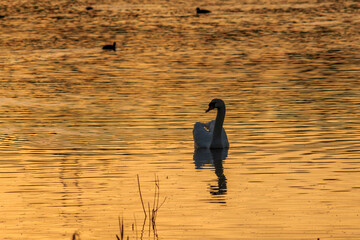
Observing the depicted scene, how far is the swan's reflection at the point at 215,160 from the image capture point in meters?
17.8

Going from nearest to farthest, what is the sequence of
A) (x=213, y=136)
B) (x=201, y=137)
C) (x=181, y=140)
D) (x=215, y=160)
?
1. (x=215, y=160)
2. (x=213, y=136)
3. (x=201, y=137)
4. (x=181, y=140)

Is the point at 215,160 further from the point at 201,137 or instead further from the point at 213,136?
the point at 201,137

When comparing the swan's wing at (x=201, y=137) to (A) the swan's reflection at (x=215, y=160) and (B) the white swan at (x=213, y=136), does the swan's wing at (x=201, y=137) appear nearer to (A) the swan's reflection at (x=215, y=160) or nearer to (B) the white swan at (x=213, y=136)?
(B) the white swan at (x=213, y=136)

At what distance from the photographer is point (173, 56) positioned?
5053 centimetres

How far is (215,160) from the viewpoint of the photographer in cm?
2111

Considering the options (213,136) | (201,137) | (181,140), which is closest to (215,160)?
(213,136)

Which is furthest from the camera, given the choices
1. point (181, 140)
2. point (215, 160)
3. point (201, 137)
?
point (181, 140)

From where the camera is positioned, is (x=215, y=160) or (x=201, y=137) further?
(x=201, y=137)

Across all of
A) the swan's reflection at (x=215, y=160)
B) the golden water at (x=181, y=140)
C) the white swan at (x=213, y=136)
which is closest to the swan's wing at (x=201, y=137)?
the white swan at (x=213, y=136)

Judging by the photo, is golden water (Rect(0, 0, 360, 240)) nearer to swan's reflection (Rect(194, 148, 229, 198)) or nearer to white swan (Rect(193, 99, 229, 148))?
swan's reflection (Rect(194, 148, 229, 198))

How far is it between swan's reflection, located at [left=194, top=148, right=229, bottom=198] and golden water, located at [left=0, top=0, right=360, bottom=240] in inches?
2.0

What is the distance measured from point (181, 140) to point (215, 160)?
256 cm

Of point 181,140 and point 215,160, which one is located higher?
point 215,160

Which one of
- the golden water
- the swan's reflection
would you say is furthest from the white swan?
the golden water
